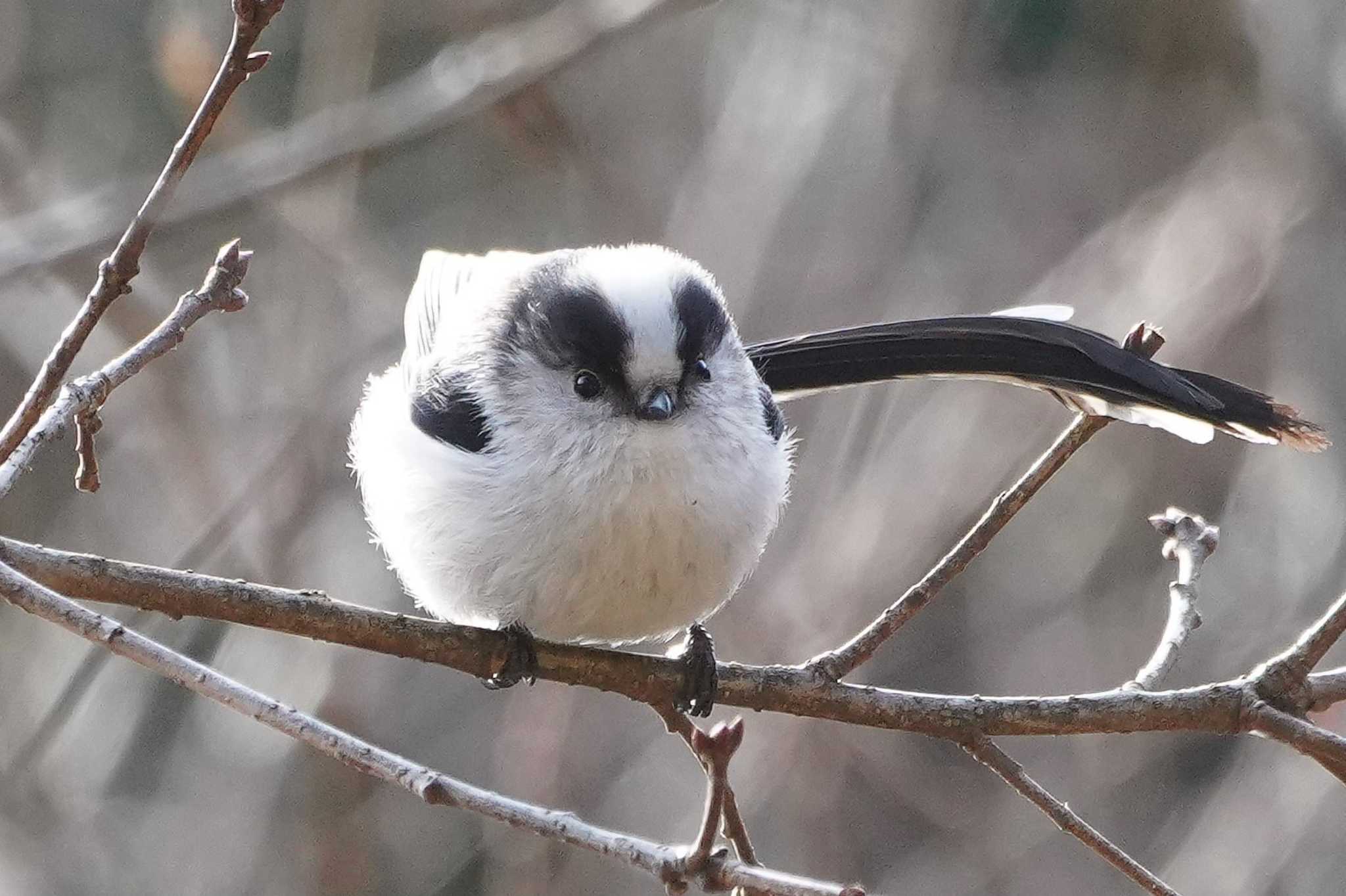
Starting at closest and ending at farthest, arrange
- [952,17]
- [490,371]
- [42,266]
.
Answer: [490,371] < [42,266] < [952,17]

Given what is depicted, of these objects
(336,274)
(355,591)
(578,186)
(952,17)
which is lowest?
(355,591)

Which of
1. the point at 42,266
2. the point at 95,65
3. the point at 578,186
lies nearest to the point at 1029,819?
the point at 578,186

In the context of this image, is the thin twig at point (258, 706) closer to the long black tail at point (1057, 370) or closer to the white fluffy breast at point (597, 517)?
the white fluffy breast at point (597, 517)

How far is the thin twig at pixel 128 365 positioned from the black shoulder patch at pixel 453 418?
465 mm

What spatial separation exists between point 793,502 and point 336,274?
1618mm

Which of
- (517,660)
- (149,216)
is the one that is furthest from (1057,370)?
(149,216)

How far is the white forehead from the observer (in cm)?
226

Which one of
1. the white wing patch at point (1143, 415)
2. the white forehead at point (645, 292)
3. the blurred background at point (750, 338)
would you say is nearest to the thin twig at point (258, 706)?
the white forehead at point (645, 292)

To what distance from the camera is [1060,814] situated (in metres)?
1.90

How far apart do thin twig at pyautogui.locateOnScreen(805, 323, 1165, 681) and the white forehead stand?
0.52 m

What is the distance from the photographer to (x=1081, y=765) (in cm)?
485

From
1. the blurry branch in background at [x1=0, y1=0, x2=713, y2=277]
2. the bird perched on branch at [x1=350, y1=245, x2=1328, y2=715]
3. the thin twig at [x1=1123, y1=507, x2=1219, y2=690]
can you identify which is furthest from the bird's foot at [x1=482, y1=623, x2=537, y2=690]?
the blurry branch in background at [x1=0, y1=0, x2=713, y2=277]

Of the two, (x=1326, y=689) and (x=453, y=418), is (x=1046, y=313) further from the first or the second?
(x=453, y=418)

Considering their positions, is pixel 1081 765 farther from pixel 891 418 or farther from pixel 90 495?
pixel 90 495
